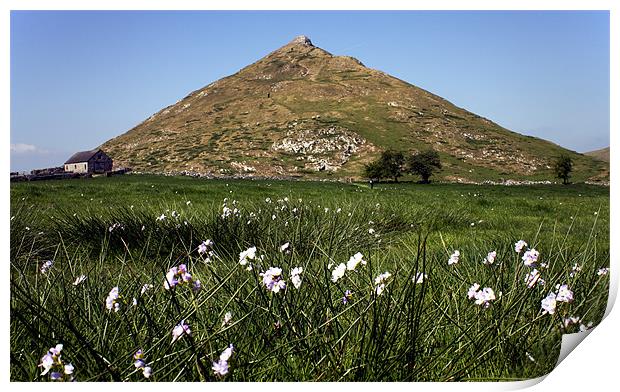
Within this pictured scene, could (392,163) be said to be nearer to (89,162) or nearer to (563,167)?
(563,167)

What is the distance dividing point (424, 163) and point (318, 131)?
3.87ft

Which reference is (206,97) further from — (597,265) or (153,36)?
(597,265)

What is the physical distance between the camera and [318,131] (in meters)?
4.97

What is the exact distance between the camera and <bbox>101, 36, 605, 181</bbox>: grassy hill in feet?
11.7

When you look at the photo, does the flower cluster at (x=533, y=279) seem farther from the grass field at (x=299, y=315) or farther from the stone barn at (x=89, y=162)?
the stone barn at (x=89, y=162)

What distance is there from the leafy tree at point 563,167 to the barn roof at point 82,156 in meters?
3.55

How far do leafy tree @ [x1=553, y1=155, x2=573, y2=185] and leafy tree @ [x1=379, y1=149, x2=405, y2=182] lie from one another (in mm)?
1316

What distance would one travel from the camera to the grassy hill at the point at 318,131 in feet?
11.7

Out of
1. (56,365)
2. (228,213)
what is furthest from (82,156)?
(56,365)

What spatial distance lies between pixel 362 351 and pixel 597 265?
151 cm

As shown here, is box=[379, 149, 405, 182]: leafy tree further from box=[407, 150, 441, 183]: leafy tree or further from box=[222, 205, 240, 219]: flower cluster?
box=[222, 205, 240, 219]: flower cluster

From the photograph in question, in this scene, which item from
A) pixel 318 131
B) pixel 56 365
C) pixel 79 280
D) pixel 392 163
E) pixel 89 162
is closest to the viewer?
pixel 56 365

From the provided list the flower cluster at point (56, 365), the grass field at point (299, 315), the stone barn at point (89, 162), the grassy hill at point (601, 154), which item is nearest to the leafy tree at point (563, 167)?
the grass field at point (299, 315)

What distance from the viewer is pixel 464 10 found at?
7.66ft
